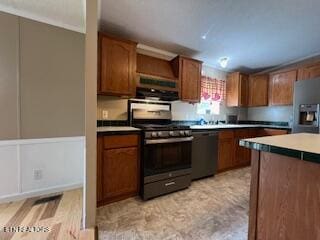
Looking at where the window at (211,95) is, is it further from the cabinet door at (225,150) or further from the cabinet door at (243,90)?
the cabinet door at (225,150)

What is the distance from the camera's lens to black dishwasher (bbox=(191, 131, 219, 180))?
2881 mm

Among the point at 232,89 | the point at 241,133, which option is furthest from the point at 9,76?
the point at 232,89

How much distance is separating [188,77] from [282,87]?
2.30 metres

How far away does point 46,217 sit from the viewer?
1.86 m

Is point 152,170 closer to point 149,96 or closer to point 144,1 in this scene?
point 149,96

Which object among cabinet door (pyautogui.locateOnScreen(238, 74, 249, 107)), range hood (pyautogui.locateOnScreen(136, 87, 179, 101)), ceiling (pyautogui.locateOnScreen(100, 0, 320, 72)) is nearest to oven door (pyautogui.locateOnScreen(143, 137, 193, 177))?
range hood (pyautogui.locateOnScreen(136, 87, 179, 101))

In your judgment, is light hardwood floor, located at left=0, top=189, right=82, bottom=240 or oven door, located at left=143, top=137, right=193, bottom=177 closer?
light hardwood floor, located at left=0, top=189, right=82, bottom=240

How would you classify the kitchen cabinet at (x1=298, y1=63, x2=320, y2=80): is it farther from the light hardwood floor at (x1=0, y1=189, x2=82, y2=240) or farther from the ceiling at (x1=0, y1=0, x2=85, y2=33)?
the light hardwood floor at (x1=0, y1=189, x2=82, y2=240)

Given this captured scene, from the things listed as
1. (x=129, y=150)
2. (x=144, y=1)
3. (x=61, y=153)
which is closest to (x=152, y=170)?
(x=129, y=150)

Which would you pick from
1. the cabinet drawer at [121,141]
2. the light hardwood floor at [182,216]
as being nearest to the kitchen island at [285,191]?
the light hardwood floor at [182,216]

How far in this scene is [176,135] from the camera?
255 centimetres

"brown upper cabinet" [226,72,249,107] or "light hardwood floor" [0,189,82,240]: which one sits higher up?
"brown upper cabinet" [226,72,249,107]

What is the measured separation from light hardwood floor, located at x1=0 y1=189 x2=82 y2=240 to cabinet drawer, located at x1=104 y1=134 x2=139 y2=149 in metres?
0.83

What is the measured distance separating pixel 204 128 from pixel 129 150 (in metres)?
1.38
